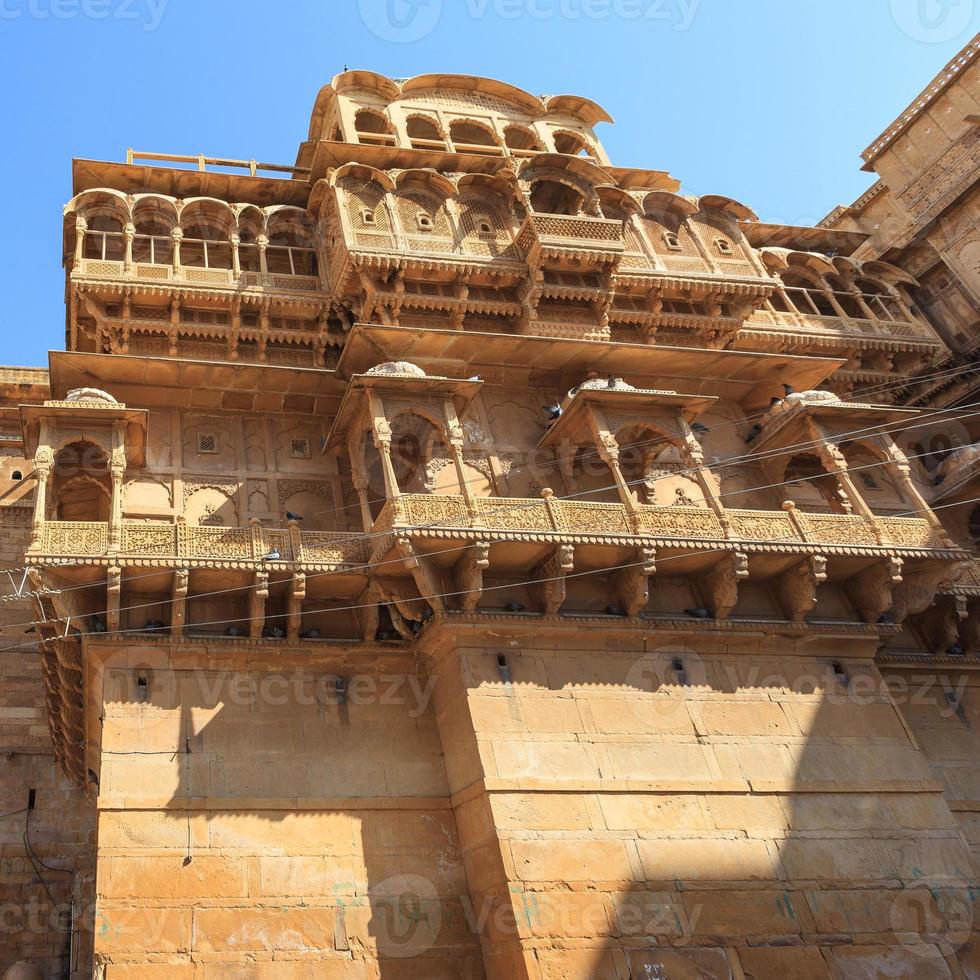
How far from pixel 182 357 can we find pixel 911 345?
13.4 metres

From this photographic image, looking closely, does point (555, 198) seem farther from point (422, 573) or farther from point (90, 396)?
point (90, 396)

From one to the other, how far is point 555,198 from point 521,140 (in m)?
3.21

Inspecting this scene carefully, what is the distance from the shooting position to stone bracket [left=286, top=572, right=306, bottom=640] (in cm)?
1123

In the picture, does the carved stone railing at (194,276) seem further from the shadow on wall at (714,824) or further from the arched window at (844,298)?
the arched window at (844,298)

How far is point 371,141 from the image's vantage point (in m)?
17.5

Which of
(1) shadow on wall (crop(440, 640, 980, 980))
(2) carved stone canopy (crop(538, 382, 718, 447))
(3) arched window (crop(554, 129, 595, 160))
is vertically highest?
(3) arched window (crop(554, 129, 595, 160))

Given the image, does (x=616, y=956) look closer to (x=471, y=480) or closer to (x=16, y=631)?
(x=471, y=480)

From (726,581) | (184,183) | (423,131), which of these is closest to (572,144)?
(423,131)

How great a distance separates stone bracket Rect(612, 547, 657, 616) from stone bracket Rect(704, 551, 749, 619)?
0.94 metres

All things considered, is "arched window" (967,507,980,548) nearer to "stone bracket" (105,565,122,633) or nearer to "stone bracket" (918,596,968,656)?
"stone bracket" (918,596,968,656)

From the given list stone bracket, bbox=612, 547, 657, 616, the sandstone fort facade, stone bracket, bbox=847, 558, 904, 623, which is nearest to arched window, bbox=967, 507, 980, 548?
the sandstone fort facade

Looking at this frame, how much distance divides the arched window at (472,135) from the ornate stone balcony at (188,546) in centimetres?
1003

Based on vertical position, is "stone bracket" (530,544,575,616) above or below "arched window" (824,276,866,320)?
below

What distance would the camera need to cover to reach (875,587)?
42.4 feet
